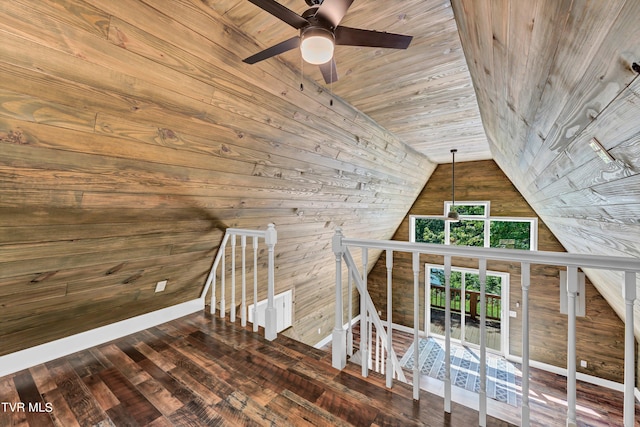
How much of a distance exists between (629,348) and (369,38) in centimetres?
170

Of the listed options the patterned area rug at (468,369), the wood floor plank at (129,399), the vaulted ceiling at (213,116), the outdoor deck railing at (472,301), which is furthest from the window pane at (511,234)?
the wood floor plank at (129,399)

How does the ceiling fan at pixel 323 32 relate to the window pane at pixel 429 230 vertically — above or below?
above

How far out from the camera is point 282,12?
1.12m

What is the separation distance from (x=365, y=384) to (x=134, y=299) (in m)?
2.26

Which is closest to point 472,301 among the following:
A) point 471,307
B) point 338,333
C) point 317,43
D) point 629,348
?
point 471,307

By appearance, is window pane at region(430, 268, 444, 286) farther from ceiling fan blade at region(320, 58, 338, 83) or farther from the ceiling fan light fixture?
the ceiling fan light fixture

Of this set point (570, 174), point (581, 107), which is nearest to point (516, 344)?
point (570, 174)

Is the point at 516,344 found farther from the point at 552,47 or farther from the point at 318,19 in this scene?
the point at 318,19

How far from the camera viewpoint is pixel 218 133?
1.91 m

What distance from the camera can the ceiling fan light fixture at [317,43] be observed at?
1146mm

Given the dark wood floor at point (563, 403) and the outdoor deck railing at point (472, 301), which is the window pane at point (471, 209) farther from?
the dark wood floor at point (563, 403)

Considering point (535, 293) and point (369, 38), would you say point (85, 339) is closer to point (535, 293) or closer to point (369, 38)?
point (369, 38)

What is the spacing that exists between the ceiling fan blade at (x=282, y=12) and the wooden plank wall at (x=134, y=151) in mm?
577

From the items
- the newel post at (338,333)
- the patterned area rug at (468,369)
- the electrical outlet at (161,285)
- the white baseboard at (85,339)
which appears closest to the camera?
the newel post at (338,333)
